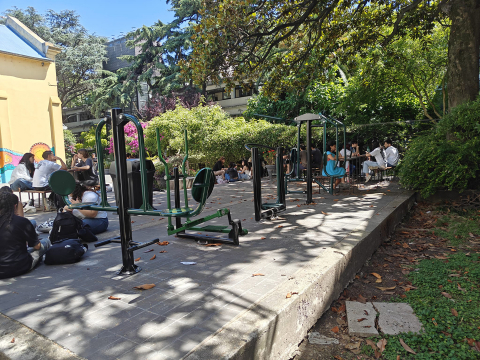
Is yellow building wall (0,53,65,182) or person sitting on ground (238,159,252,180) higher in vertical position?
yellow building wall (0,53,65,182)

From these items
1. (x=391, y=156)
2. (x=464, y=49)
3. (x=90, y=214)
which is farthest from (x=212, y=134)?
(x=90, y=214)

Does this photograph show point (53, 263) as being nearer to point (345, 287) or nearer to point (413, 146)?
point (345, 287)

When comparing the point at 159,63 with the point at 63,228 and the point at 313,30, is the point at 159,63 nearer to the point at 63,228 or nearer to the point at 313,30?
the point at 313,30

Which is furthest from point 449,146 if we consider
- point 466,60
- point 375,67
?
point 375,67

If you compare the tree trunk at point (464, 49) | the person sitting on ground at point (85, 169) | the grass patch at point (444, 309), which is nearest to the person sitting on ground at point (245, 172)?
the person sitting on ground at point (85, 169)

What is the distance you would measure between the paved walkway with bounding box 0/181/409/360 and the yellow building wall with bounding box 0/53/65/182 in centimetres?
1540

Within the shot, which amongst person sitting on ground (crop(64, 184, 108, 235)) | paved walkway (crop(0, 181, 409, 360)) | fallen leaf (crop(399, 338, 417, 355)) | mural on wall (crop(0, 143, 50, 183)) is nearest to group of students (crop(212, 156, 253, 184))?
person sitting on ground (crop(64, 184, 108, 235))

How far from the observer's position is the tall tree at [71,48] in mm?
34594

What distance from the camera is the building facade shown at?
1725 centimetres

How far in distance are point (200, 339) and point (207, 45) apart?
26.1 feet

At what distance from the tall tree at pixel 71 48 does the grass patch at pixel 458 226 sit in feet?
119

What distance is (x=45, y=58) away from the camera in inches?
744

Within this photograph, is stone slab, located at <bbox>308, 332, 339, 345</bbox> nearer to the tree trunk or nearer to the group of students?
the tree trunk

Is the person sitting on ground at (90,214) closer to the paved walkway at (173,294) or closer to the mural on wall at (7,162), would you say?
the paved walkway at (173,294)
